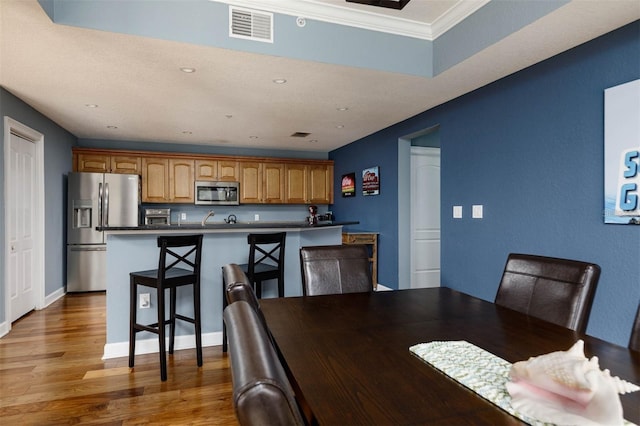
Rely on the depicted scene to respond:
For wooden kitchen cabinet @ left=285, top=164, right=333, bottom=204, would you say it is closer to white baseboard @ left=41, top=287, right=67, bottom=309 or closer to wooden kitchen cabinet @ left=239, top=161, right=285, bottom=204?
wooden kitchen cabinet @ left=239, top=161, right=285, bottom=204

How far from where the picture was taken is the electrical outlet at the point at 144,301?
3.05 m

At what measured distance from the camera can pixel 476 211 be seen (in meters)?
3.47

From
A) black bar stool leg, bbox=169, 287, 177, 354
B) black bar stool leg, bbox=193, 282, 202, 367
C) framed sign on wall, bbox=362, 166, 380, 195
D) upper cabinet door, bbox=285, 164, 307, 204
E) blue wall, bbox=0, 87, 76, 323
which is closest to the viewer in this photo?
black bar stool leg, bbox=193, 282, 202, 367

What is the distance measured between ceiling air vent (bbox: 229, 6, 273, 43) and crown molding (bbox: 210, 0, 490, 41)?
1.8 inches

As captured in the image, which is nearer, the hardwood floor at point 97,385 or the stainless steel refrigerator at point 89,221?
the hardwood floor at point 97,385

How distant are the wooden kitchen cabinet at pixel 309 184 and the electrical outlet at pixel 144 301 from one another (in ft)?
12.6

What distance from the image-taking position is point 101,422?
6.71 feet

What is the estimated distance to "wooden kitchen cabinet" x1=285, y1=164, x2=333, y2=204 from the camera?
22.0ft

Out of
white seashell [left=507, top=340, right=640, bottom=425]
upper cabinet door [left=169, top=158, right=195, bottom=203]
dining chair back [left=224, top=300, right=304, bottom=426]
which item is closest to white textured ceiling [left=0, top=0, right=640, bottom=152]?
upper cabinet door [left=169, top=158, right=195, bottom=203]

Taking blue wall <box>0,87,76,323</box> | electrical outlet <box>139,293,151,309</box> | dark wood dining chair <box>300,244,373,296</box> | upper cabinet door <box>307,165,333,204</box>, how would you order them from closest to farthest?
A: dark wood dining chair <box>300,244,373,296</box>, electrical outlet <box>139,293,151,309</box>, blue wall <box>0,87,76,323</box>, upper cabinet door <box>307,165,333,204</box>

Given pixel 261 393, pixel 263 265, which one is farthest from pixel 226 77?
pixel 261 393

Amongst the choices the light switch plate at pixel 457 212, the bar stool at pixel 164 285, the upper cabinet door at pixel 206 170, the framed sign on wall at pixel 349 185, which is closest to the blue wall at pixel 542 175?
the light switch plate at pixel 457 212

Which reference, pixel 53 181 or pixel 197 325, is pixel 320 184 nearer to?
pixel 53 181

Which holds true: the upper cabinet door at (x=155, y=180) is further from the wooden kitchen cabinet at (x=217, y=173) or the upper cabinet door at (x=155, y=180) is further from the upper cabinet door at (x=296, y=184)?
the upper cabinet door at (x=296, y=184)
